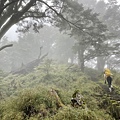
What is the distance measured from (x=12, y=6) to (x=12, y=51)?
91.1ft

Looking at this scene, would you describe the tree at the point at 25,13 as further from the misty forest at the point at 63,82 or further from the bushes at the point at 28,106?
the bushes at the point at 28,106

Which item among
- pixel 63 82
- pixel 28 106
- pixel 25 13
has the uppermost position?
pixel 25 13

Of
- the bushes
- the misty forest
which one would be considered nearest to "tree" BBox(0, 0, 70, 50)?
the misty forest

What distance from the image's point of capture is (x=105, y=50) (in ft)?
64.6

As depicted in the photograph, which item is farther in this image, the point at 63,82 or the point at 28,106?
the point at 63,82

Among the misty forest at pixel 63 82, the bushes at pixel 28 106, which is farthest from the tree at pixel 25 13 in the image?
the bushes at pixel 28 106

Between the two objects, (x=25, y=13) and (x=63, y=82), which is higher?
(x=25, y=13)

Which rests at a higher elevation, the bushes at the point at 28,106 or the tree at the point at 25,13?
the tree at the point at 25,13

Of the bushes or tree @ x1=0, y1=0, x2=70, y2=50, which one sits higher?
tree @ x1=0, y1=0, x2=70, y2=50

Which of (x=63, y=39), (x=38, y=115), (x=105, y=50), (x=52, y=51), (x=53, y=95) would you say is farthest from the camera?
(x=52, y=51)

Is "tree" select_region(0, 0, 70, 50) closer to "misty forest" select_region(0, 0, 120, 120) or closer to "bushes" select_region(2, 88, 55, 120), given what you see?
"misty forest" select_region(0, 0, 120, 120)

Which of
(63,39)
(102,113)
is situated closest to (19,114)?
(102,113)

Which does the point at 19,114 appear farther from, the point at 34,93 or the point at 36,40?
the point at 36,40

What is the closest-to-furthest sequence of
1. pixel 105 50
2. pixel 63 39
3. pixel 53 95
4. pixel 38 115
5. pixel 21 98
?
1. pixel 38 115
2. pixel 21 98
3. pixel 53 95
4. pixel 105 50
5. pixel 63 39
